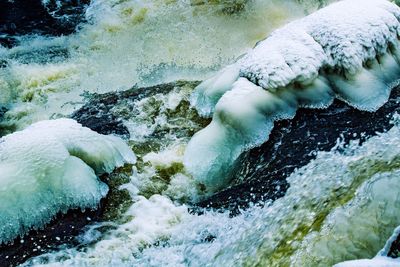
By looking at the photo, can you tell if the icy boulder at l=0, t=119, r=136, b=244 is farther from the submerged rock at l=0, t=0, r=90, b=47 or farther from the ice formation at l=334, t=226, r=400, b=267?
the submerged rock at l=0, t=0, r=90, b=47

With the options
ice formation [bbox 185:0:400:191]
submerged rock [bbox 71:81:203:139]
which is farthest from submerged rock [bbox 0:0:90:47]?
ice formation [bbox 185:0:400:191]

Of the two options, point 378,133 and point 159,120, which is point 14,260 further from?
point 378,133

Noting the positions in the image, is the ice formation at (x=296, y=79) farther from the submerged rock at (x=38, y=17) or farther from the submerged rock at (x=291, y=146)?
the submerged rock at (x=38, y=17)

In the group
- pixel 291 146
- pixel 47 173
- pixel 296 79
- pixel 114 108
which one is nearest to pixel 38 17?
pixel 114 108

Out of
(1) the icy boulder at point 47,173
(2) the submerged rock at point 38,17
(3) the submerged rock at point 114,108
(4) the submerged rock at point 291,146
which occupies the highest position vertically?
(2) the submerged rock at point 38,17

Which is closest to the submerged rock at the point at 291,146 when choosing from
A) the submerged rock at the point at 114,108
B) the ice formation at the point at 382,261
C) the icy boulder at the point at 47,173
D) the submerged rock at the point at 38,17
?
the icy boulder at the point at 47,173

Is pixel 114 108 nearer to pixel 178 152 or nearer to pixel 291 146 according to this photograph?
pixel 178 152

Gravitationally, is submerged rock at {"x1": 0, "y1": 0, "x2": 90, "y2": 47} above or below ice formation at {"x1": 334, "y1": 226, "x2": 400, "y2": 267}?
above
